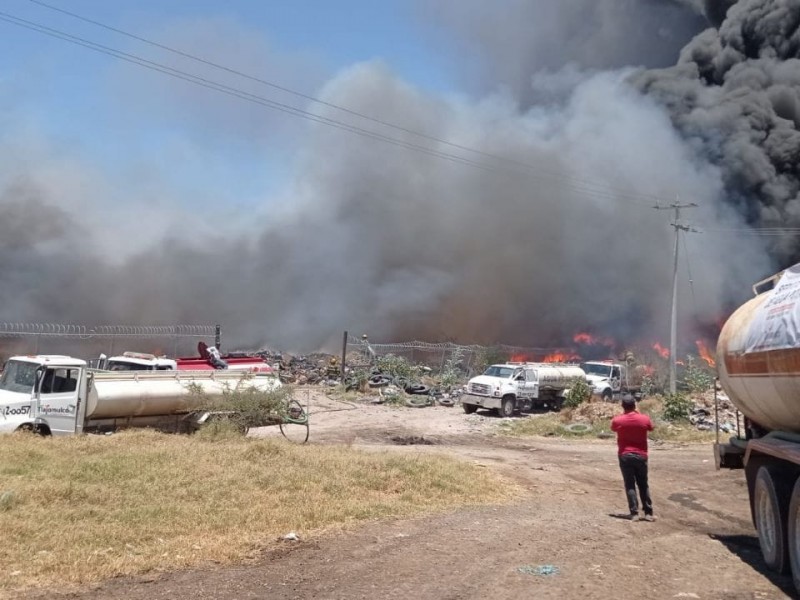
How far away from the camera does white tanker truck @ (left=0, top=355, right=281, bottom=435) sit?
13109mm

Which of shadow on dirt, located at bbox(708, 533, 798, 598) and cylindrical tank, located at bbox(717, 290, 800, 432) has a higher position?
cylindrical tank, located at bbox(717, 290, 800, 432)

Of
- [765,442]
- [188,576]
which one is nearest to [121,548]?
[188,576]

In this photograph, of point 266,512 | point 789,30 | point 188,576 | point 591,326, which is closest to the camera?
point 188,576

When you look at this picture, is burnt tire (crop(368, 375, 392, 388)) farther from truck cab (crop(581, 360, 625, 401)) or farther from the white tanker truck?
the white tanker truck

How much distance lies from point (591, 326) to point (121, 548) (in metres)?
43.4

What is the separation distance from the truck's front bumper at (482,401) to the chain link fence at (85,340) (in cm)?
927

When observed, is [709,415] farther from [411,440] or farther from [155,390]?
[155,390]

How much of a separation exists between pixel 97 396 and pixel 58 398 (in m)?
0.66

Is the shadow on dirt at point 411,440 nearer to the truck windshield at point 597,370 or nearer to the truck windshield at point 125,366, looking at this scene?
the truck windshield at point 125,366

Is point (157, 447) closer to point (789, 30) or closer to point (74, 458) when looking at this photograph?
point (74, 458)

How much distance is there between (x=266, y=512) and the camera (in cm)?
820

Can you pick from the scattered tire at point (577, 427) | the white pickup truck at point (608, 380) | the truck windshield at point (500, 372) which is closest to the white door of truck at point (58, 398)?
the scattered tire at point (577, 427)

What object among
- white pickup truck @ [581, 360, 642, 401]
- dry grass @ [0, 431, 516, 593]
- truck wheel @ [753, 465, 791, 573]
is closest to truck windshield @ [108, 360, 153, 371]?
dry grass @ [0, 431, 516, 593]

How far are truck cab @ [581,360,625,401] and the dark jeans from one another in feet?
65.3
